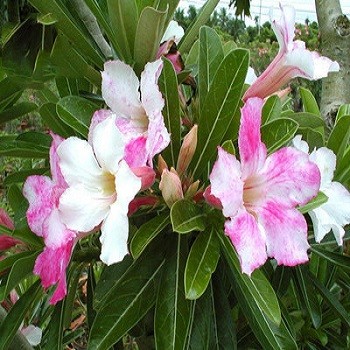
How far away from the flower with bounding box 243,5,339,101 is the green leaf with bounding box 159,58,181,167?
4.0 inches

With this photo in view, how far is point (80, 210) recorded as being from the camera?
609mm

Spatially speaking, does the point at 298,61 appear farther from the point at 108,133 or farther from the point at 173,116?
the point at 108,133

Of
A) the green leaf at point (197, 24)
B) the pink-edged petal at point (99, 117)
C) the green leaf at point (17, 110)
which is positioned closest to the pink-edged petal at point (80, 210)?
the pink-edged petal at point (99, 117)

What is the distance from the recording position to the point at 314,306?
1019 mm

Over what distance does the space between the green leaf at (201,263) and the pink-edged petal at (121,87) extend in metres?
0.17

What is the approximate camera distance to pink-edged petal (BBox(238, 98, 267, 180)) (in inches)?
25.0

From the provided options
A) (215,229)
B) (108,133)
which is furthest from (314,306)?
(108,133)

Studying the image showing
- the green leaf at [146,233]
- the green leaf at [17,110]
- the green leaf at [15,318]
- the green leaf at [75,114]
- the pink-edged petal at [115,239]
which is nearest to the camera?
the pink-edged petal at [115,239]

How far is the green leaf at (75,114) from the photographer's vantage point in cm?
79

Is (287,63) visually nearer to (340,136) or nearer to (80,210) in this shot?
(340,136)

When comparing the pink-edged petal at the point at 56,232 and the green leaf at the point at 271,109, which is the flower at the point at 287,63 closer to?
the green leaf at the point at 271,109

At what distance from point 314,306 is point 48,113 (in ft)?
1.75

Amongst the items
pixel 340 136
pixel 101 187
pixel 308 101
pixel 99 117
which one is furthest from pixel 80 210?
pixel 308 101

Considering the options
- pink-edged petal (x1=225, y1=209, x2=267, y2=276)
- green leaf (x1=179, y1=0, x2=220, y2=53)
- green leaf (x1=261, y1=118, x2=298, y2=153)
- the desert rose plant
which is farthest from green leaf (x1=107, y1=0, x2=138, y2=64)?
pink-edged petal (x1=225, y1=209, x2=267, y2=276)
